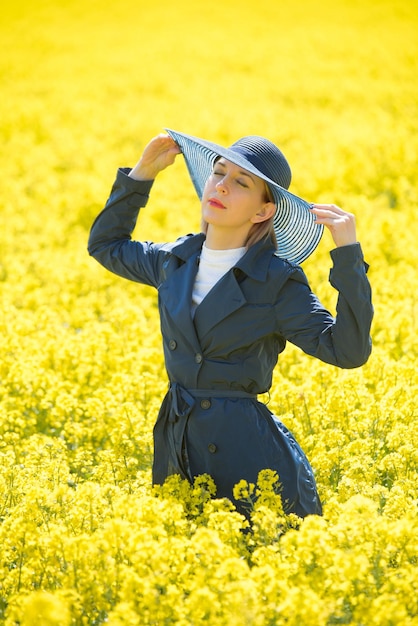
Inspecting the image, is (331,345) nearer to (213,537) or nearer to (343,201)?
(213,537)

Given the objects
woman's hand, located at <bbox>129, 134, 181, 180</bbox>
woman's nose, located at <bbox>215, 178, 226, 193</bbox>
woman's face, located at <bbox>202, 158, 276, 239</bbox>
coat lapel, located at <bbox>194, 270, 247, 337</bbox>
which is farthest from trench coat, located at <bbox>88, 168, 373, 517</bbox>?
woman's hand, located at <bbox>129, 134, 181, 180</bbox>

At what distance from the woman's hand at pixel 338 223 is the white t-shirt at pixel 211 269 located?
409 millimetres

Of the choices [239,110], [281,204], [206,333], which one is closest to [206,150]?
[281,204]

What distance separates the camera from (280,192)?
3.54 meters

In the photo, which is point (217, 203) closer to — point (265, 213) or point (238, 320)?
point (265, 213)

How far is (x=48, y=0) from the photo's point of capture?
39.4 m

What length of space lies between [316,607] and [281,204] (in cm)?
158

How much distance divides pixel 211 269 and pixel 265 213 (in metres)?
0.30

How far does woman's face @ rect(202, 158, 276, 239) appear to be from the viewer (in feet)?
11.6

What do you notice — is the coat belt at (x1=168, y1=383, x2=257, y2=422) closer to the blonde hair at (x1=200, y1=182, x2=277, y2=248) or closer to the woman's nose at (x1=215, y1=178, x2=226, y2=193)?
the blonde hair at (x1=200, y1=182, x2=277, y2=248)

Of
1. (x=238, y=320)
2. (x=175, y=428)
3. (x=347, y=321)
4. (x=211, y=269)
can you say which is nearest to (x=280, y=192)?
(x=211, y=269)

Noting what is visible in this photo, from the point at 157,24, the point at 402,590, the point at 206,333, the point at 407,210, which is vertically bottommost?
the point at 402,590

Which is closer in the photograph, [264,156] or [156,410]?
[264,156]

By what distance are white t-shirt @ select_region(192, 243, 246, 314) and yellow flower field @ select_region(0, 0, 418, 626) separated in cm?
72
